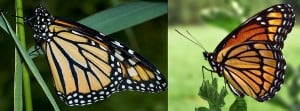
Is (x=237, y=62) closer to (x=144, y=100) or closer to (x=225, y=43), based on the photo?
(x=225, y=43)

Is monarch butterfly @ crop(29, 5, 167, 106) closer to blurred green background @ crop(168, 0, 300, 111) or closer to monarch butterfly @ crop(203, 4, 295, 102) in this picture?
blurred green background @ crop(168, 0, 300, 111)

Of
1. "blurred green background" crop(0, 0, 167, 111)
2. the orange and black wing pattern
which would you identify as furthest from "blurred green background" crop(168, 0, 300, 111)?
"blurred green background" crop(0, 0, 167, 111)

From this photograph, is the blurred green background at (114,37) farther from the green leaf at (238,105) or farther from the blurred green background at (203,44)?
the green leaf at (238,105)

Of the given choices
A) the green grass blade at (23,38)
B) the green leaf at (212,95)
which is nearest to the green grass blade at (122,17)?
the green grass blade at (23,38)

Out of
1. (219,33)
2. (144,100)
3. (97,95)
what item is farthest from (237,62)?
(144,100)

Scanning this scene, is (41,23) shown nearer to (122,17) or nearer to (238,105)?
(122,17)

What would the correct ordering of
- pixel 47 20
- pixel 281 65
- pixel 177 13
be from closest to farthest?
pixel 281 65 < pixel 177 13 < pixel 47 20

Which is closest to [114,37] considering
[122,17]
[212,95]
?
[122,17]
